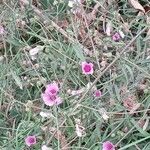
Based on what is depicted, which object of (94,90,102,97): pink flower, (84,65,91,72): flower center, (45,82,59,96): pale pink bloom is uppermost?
(84,65,91,72): flower center

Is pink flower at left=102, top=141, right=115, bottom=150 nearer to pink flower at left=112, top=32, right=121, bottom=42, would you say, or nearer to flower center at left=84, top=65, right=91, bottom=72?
flower center at left=84, top=65, right=91, bottom=72

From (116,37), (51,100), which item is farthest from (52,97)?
(116,37)

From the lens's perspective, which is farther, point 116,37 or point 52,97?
point 116,37

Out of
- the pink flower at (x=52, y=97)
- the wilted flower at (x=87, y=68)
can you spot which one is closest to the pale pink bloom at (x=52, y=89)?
the pink flower at (x=52, y=97)

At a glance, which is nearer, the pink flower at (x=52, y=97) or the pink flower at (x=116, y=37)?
the pink flower at (x=52, y=97)

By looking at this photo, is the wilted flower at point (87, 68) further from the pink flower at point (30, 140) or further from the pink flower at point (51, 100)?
the pink flower at point (30, 140)

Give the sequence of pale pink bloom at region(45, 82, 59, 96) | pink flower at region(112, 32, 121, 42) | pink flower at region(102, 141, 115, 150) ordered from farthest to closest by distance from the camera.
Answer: pink flower at region(112, 32, 121, 42), pale pink bloom at region(45, 82, 59, 96), pink flower at region(102, 141, 115, 150)

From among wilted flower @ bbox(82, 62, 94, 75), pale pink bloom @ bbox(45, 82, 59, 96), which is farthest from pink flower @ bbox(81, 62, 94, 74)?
pale pink bloom @ bbox(45, 82, 59, 96)

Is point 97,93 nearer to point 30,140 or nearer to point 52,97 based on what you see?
point 52,97

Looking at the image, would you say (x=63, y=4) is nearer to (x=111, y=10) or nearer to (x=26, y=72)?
(x=111, y=10)
